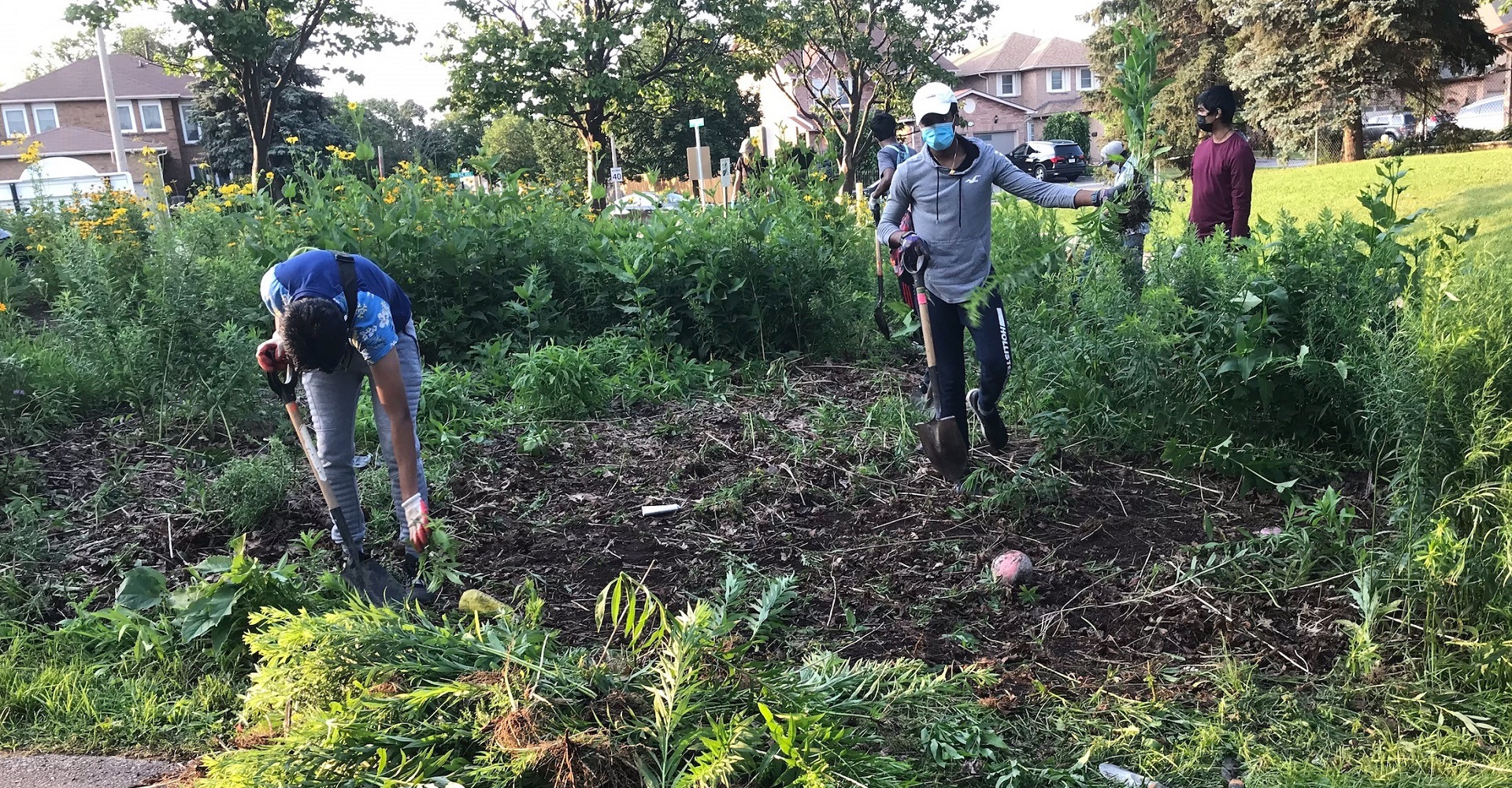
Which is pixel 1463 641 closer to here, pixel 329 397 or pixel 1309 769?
pixel 1309 769

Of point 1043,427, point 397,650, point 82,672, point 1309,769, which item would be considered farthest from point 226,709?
point 1043,427

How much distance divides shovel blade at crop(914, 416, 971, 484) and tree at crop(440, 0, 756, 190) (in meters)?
15.6

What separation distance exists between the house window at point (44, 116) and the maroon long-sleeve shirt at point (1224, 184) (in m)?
60.9

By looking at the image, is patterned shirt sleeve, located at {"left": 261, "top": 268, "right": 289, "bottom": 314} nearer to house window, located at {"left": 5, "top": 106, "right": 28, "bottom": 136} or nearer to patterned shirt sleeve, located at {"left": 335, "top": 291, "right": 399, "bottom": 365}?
patterned shirt sleeve, located at {"left": 335, "top": 291, "right": 399, "bottom": 365}

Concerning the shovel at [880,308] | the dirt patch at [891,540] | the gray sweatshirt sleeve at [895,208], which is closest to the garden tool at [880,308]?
the shovel at [880,308]

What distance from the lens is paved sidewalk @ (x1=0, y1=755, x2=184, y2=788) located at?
2.83m

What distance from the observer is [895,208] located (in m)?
4.77

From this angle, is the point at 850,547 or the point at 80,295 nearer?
the point at 850,547

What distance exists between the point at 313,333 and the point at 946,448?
259 centimetres

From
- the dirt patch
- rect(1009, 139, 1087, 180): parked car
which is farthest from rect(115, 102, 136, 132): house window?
the dirt patch

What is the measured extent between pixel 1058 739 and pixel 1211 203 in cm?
431

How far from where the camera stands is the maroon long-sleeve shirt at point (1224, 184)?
5.72 m

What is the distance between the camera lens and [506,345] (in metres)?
6.56

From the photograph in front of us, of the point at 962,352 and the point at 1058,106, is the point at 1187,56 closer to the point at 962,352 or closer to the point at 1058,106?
the point at 1058,106
